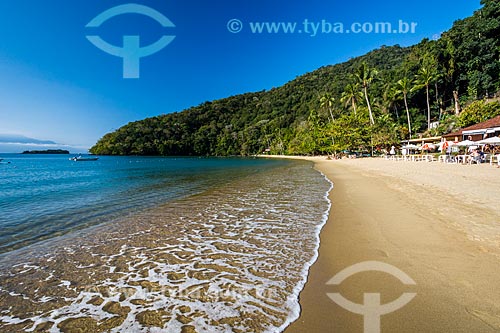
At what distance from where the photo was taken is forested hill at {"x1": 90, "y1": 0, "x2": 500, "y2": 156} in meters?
41.5

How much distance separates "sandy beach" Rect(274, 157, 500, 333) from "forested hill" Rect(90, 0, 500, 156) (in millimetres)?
38474

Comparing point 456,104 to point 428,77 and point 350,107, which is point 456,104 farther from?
point 350,107

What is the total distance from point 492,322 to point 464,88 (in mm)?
58704

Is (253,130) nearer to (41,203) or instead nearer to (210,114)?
(210,114)

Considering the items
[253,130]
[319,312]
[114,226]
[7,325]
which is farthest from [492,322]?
[253,130]

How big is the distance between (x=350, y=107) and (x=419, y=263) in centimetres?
7376

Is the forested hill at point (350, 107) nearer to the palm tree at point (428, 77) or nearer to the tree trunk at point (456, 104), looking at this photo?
the palm tree at point (428, 77)

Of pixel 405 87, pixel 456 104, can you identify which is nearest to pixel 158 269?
pixel 405 87

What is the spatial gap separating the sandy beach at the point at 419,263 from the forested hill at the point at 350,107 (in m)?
38.5

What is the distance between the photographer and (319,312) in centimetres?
283

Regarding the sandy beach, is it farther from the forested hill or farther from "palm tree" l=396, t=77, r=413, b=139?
"palm tree" l=396, t=77, r=413, b=139

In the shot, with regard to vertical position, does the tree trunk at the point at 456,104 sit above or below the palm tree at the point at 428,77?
below

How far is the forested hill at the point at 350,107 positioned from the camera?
136 feet

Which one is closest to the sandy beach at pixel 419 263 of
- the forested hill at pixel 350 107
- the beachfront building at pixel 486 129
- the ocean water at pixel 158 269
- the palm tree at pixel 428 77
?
the ocean water at pixel 158 269
